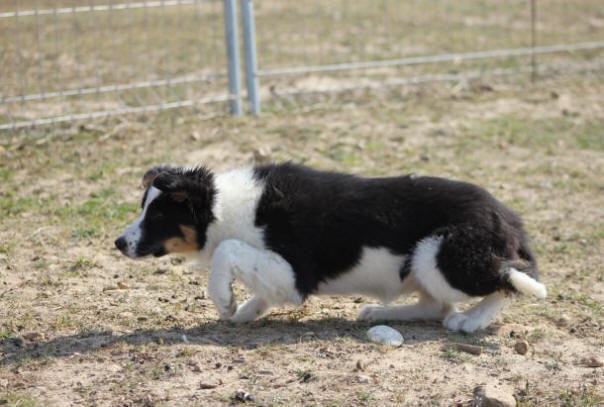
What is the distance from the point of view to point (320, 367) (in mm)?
3998

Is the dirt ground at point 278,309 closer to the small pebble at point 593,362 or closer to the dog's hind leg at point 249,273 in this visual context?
the small pebble at point 593,362

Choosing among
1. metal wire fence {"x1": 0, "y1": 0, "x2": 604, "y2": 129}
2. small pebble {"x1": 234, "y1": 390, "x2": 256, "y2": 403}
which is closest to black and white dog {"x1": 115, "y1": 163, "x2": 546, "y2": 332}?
small pebble {"x1": 234, "y1": 390, "x2": 256, "y2": 403}

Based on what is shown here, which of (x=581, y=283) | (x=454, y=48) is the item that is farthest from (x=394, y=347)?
(x=454, y=48)

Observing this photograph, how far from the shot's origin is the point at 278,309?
4973 mm

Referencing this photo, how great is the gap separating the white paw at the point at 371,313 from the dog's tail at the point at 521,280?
82 cm

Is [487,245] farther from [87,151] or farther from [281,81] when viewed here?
[281,81]

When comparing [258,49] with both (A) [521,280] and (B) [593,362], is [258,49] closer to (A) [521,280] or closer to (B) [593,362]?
(A) [521,280]

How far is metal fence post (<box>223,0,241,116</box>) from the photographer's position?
28.9 feet

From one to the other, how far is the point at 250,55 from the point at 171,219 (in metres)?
4.83

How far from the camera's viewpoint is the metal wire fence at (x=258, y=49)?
8859 millimetres

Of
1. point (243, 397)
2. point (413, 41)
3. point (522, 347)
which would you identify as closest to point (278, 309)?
point (243, 397)

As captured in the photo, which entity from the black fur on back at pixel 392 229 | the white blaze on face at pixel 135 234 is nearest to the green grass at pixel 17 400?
the white blaze on face at pixel 135 234

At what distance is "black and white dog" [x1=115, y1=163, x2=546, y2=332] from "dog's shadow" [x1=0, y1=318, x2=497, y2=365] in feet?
0.42

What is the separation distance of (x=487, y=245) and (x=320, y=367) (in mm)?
1145
